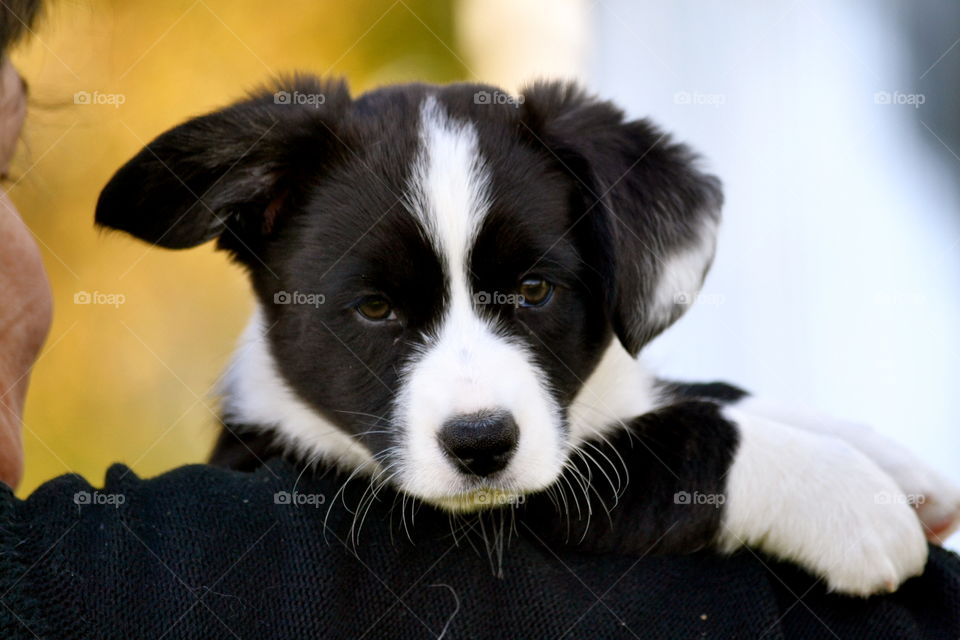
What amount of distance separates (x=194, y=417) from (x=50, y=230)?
134 cm

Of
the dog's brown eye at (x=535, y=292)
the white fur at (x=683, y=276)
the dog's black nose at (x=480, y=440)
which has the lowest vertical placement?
the dog's black nose at (x=480, y=440)

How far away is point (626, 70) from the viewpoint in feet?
20.7

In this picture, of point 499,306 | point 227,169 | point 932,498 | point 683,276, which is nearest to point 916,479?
point 932,498

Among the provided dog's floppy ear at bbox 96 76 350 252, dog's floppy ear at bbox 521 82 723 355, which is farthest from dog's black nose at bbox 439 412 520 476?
dog's floppy ear at bbox 96 76 350 252

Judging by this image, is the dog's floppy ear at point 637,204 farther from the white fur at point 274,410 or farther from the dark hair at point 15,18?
the dark hair at point 15,18

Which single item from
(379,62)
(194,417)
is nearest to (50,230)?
(194,417)

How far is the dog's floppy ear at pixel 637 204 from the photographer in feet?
6.70

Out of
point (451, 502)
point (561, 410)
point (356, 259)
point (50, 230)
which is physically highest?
point (356, 259)

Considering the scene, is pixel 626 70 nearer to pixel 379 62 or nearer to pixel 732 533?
pixel 379 62

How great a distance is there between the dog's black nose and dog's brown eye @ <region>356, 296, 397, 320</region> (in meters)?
0.29

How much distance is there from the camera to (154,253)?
6094 millimetres

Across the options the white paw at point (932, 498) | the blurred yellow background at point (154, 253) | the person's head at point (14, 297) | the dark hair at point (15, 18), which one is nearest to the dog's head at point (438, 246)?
the person's head at point (14, 297)

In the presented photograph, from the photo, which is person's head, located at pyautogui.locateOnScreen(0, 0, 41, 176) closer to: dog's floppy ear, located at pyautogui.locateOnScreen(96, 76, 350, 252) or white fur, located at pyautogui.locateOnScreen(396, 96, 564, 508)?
dog's floppy ear, located at pyautogui.locateOnScreen(96, 76, 350, 252)

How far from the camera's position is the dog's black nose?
175 centimetres
